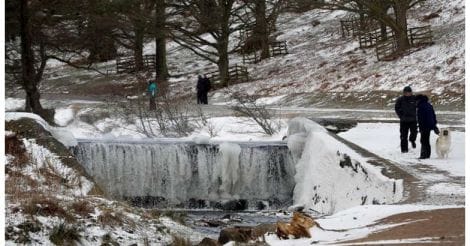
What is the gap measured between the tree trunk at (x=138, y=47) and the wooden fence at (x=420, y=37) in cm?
1262

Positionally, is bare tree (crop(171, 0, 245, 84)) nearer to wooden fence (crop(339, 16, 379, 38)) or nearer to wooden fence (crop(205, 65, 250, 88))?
wooden fence (crop(205, 65, 250, 88))

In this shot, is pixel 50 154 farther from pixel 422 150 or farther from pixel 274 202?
pixel 422 150

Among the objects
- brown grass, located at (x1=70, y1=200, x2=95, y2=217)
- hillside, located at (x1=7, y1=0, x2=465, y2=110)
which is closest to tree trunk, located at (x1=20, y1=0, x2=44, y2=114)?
hillside, located at (x1=7, y1=0, x2=465, y2=110)

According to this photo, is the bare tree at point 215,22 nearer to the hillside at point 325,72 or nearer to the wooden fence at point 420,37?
the hillside at point 325,72

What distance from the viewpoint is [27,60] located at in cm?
2683

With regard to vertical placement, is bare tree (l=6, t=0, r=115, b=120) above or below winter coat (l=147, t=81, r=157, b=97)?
above

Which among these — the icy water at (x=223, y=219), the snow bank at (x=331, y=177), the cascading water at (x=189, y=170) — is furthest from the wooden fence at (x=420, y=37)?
the icy water at (x=223, y=219)

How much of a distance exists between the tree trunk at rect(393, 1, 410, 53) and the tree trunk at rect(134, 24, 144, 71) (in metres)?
12.1

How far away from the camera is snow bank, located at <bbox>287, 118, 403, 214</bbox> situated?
52.0 feet

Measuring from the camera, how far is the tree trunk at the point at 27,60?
86.3 ft

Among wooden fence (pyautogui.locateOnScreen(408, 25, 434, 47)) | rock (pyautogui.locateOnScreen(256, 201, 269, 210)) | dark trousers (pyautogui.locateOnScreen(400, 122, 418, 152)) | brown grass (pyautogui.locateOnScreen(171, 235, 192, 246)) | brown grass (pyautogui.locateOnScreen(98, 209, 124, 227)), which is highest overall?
wooden fence (pyautogui.locateOnScreen(408, 25, 434, 47))

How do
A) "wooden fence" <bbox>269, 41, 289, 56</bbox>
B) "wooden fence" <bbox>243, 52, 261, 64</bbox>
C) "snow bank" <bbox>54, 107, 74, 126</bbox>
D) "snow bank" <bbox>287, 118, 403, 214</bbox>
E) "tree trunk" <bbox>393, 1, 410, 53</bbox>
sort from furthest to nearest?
"wooden fence" <bbox>269, 41, 289, 56</bbox>
"wooden fence" <bbox>243, 52, 261, 64</bbox>
"tree trunk" <bbox>393, 1, 410, 53</bbox>
"snow bank" <bbox>54, 107, 74, 126</bbox>
"snow bank" <bbox>287, 118, 403, 214</bbox>

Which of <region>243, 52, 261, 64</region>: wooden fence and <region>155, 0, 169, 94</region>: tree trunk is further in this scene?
<region>243, 52, 261, 64</region>: wooden fence

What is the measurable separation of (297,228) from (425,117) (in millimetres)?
7121
